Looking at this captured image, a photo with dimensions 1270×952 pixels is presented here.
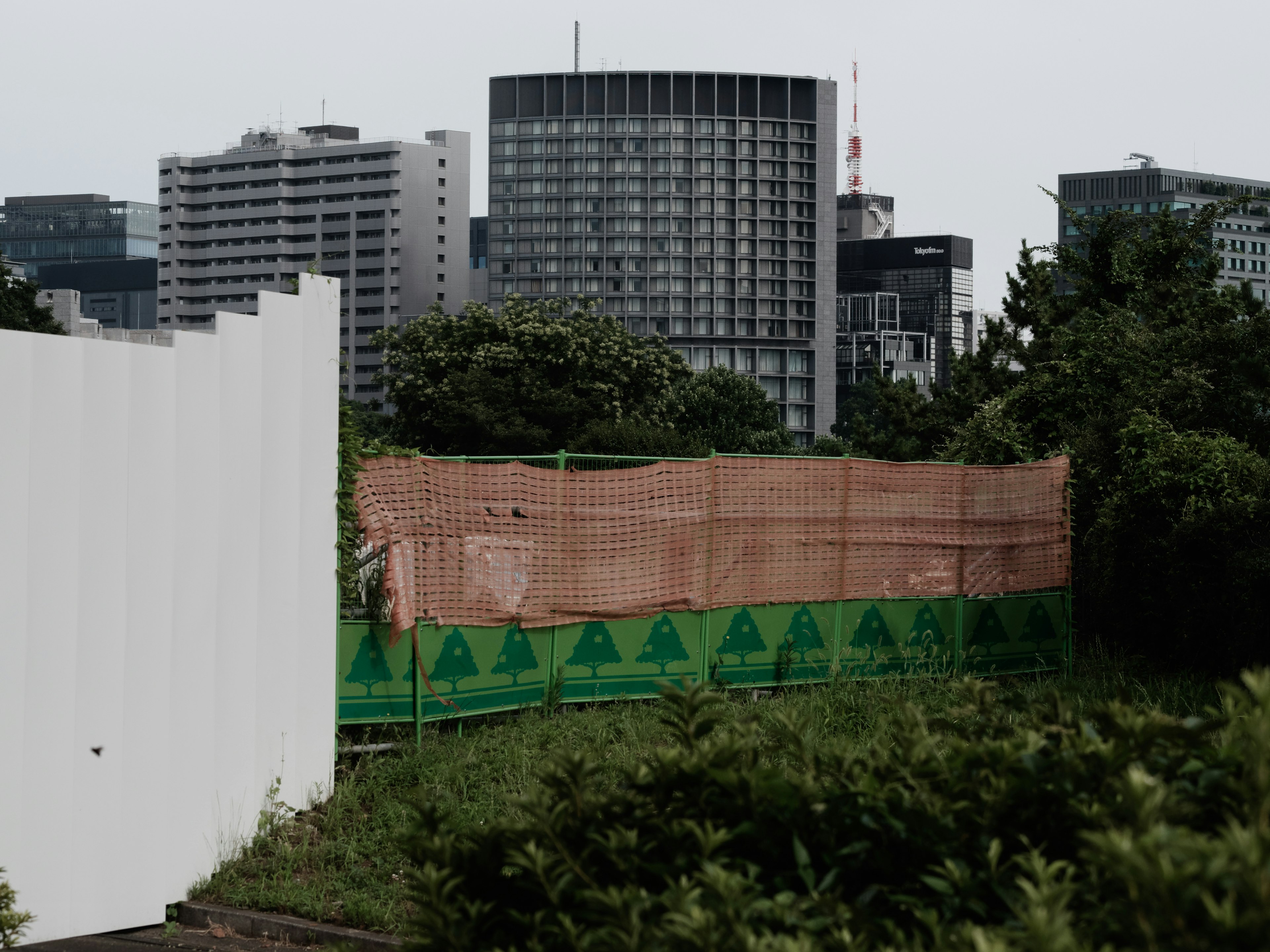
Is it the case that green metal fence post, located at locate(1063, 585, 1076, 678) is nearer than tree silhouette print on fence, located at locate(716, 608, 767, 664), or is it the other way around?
tree silhouette print on fence, located at locate(716, 608, 767, 664)

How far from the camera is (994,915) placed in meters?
2.62

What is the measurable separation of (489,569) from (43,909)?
366cm

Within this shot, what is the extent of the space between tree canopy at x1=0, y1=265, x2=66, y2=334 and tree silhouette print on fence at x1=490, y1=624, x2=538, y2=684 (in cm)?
3810

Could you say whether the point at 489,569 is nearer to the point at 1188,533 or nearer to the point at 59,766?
the point at 59,766

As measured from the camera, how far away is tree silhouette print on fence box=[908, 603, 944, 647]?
1155cm

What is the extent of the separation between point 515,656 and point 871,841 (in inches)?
263

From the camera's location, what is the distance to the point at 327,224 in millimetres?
174125

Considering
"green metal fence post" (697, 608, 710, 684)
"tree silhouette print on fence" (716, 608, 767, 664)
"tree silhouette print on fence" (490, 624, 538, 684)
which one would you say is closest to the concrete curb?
"tree silhouette print on fence" (490, 624, 538, 684)

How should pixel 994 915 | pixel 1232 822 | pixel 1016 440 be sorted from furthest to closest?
pixel 1016 440 → pixel 994 915 → pixel 1232 822

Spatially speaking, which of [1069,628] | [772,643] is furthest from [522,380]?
[772,643]

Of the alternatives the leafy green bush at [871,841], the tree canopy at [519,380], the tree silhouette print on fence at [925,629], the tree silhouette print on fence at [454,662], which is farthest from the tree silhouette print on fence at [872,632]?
the tree canopy at [519,380]

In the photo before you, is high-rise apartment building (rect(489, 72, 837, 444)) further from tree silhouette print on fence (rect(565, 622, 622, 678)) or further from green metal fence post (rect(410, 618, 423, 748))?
green metal fence post (rect(410, 618, 423, 748))

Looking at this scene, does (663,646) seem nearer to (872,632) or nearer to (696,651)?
(696,651)

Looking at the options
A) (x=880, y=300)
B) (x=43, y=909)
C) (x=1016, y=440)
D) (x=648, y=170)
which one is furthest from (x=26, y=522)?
(x=880, y=300)
